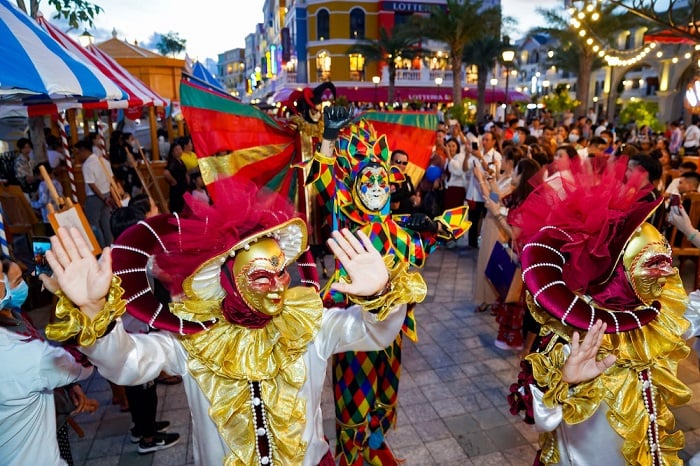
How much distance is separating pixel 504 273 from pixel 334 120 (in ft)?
8.23

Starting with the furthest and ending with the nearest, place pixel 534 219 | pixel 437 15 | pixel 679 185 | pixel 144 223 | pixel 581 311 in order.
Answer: pixel 437 15, pixel 679 185, pixel 534 219, pixel 144 223, pixel 581 311

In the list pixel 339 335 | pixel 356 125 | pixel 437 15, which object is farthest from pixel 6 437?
pixel 437 15

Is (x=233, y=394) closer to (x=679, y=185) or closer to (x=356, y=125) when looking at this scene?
(x=356, y=125)

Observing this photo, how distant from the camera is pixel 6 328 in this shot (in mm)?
2082

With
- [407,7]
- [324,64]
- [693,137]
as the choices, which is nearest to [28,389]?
[693,137]

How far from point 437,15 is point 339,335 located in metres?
25.1

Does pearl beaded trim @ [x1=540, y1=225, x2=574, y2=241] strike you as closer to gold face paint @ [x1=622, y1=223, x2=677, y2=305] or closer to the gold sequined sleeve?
gold face paint @ [x1=622, y1=223, x2=677, y2=305]

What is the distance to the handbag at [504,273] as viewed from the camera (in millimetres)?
4664

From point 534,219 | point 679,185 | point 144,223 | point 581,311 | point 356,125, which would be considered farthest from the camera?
point 679,185

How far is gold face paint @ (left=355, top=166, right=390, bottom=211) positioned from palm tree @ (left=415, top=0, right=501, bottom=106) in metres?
21.8

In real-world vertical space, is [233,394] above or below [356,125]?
below

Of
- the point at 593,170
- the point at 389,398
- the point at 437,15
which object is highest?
the point at 437,15

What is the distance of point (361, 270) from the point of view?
1.75 m

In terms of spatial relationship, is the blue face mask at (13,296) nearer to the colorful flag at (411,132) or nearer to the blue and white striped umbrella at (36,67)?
the blue and white striped umbrella at (36,67)
